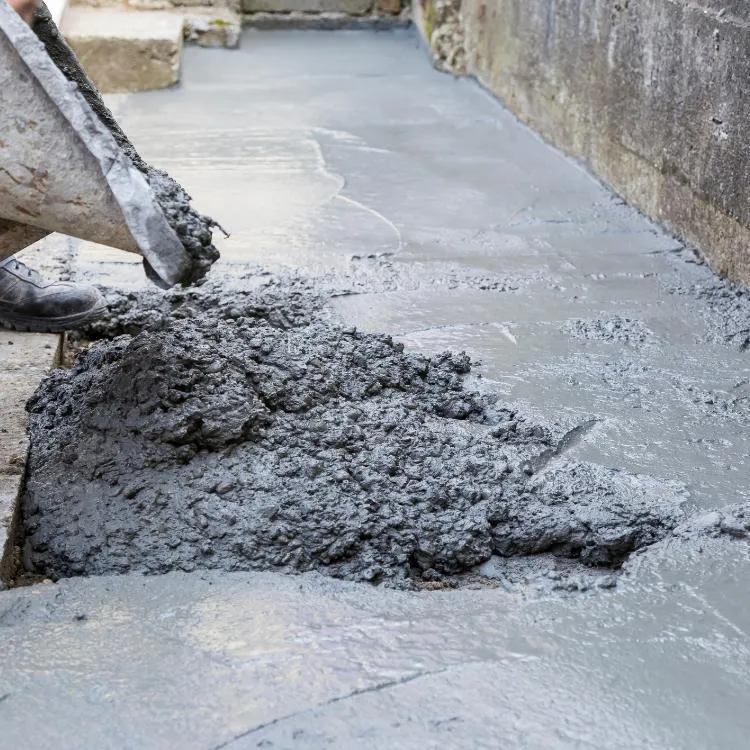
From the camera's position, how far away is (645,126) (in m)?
4.32

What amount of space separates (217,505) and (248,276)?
159 centimetres

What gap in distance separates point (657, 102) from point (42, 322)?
2.59 metres

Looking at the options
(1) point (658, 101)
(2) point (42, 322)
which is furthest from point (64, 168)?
(1) point (658, 101)

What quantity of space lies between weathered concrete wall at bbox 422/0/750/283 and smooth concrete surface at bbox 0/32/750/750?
154mm

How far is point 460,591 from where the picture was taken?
1.92 metres

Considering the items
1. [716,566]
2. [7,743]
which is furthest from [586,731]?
[7,743]

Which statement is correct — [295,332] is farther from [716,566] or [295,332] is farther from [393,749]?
[393,749]

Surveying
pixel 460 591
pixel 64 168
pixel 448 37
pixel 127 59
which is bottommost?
pixel 460 591

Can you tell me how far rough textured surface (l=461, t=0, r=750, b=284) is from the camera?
3.58 m

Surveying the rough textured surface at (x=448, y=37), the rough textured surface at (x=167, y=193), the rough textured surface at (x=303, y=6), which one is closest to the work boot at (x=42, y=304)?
the rough textured surface at (x=167, y=193)

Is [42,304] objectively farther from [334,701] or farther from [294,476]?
[334,701]

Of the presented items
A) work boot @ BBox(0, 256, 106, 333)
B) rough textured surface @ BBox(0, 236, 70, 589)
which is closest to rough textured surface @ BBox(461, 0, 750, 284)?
work boot @ BBox(0, 256, 106, 333)

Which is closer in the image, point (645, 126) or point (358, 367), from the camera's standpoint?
point (358, 367)

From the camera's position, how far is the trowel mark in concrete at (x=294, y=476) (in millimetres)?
2072
